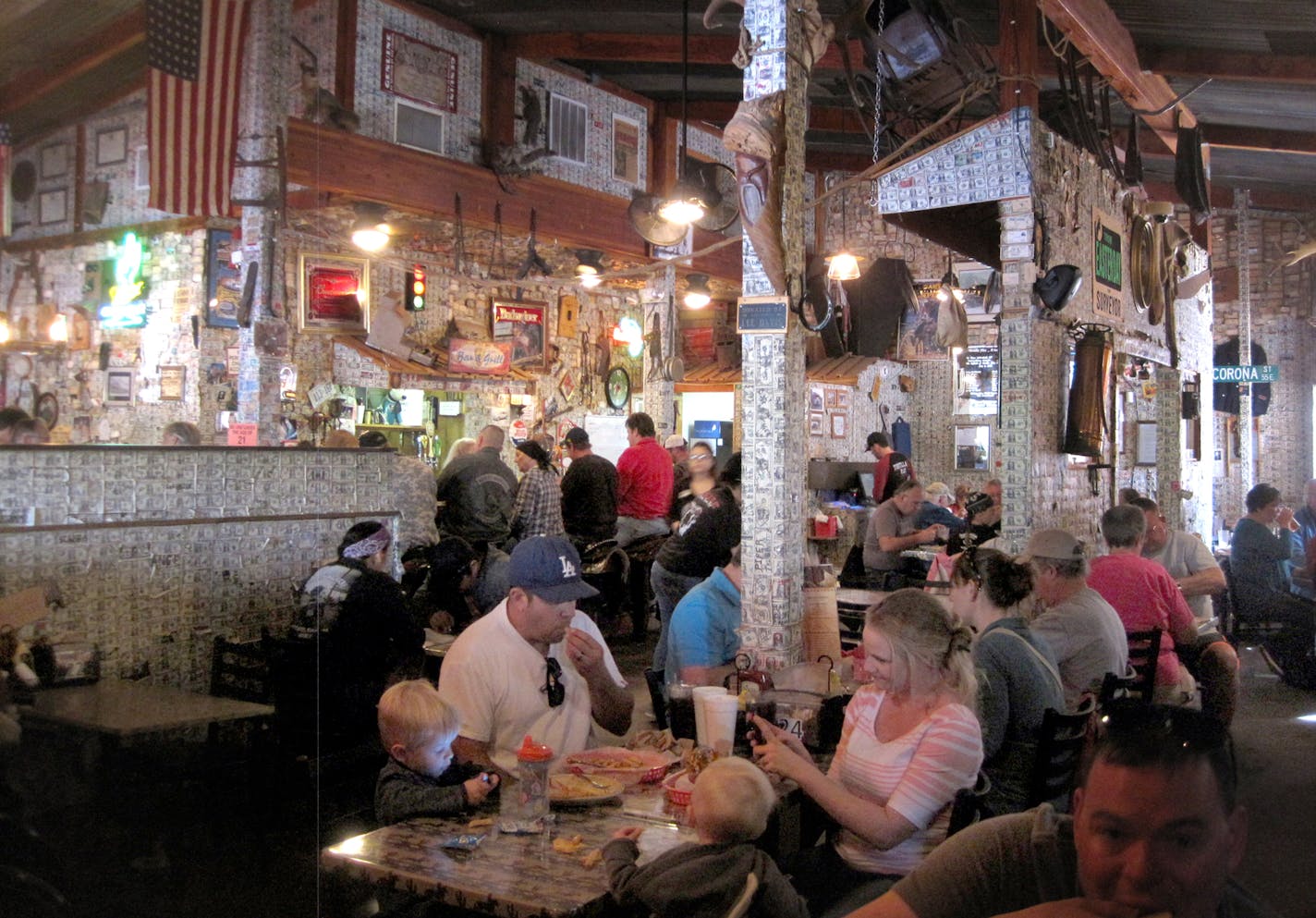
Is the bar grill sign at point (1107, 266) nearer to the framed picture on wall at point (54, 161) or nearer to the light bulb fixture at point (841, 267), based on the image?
the light bulb fixture at point (841, 267)

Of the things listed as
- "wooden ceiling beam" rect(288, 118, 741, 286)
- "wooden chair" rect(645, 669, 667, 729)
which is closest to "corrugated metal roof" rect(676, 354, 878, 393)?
"wooden ceiling beam" rect(288, 118, 741, 286)

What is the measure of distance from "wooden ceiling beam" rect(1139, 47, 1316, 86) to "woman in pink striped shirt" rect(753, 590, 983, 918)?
27.4 ft

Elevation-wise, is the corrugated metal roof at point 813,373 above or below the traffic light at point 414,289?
below

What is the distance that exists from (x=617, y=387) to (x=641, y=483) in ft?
17.1

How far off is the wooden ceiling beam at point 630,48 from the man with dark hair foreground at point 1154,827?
10.6 metres

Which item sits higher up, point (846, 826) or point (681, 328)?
point (681, 328)

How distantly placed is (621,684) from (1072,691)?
6.86ft

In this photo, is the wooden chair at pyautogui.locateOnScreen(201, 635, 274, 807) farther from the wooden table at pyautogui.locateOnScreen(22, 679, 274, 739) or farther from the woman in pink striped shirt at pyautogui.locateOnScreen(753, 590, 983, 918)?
the woman in pink striped shirt at pyautogui.locateOnScreen(753, 590, 983, 918)

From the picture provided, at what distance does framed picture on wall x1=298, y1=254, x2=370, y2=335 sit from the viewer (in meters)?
11.6

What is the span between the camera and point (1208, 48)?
9.61m

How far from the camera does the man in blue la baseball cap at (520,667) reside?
3.49 meters

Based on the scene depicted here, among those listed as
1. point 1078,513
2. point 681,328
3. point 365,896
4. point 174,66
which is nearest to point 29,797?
point 365,896

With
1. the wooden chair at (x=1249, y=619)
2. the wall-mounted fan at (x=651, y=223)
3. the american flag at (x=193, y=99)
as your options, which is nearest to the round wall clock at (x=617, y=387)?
the wall-mounted fan at (x=651, y=223)

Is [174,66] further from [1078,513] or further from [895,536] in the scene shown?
[1078,513]
